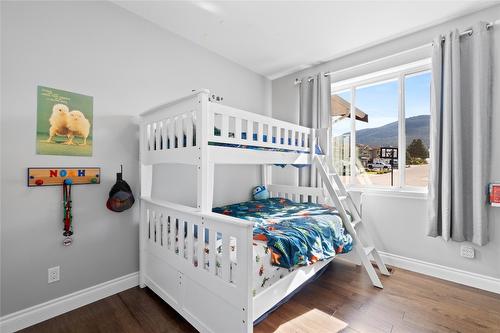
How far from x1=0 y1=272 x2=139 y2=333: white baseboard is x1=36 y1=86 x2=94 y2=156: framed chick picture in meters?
1.12

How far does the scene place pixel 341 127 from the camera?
10.6ft

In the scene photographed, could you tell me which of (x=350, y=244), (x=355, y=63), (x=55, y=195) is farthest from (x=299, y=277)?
(x=355, y=63)

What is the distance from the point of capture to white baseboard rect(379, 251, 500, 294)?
84.0 inches

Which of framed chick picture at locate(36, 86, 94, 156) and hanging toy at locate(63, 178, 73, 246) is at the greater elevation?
framed chick picture at locate(36, 86, 94, 156)

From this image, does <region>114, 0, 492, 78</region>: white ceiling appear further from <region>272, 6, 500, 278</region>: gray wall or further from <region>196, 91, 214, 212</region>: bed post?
<region>196, 91, 214, 212</region>: bed post

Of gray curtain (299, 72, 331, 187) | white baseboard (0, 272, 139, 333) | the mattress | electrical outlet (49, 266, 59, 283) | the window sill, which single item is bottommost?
white baseboard (0, 272, 139, 333)

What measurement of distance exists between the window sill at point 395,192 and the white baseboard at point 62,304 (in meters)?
2.66

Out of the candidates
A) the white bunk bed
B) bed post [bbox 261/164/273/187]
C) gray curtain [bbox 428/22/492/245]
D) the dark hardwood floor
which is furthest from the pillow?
gray curtain [bbox 428/22/492/245]

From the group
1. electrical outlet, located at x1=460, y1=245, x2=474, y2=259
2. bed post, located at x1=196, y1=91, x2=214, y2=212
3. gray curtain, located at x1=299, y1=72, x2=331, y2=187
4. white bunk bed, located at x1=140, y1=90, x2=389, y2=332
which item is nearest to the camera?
white bunk bed, located at x1=140, y1=90, x2=389, y2=332

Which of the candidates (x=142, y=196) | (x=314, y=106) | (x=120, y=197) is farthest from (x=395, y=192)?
(x=120, y=197)

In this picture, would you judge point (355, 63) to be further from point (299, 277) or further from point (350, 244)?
point (299, 277)

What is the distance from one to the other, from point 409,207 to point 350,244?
884 mm

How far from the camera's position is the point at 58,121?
181 cm

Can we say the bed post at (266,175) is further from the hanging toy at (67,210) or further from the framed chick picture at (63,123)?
the hanging toy at (67,210)
